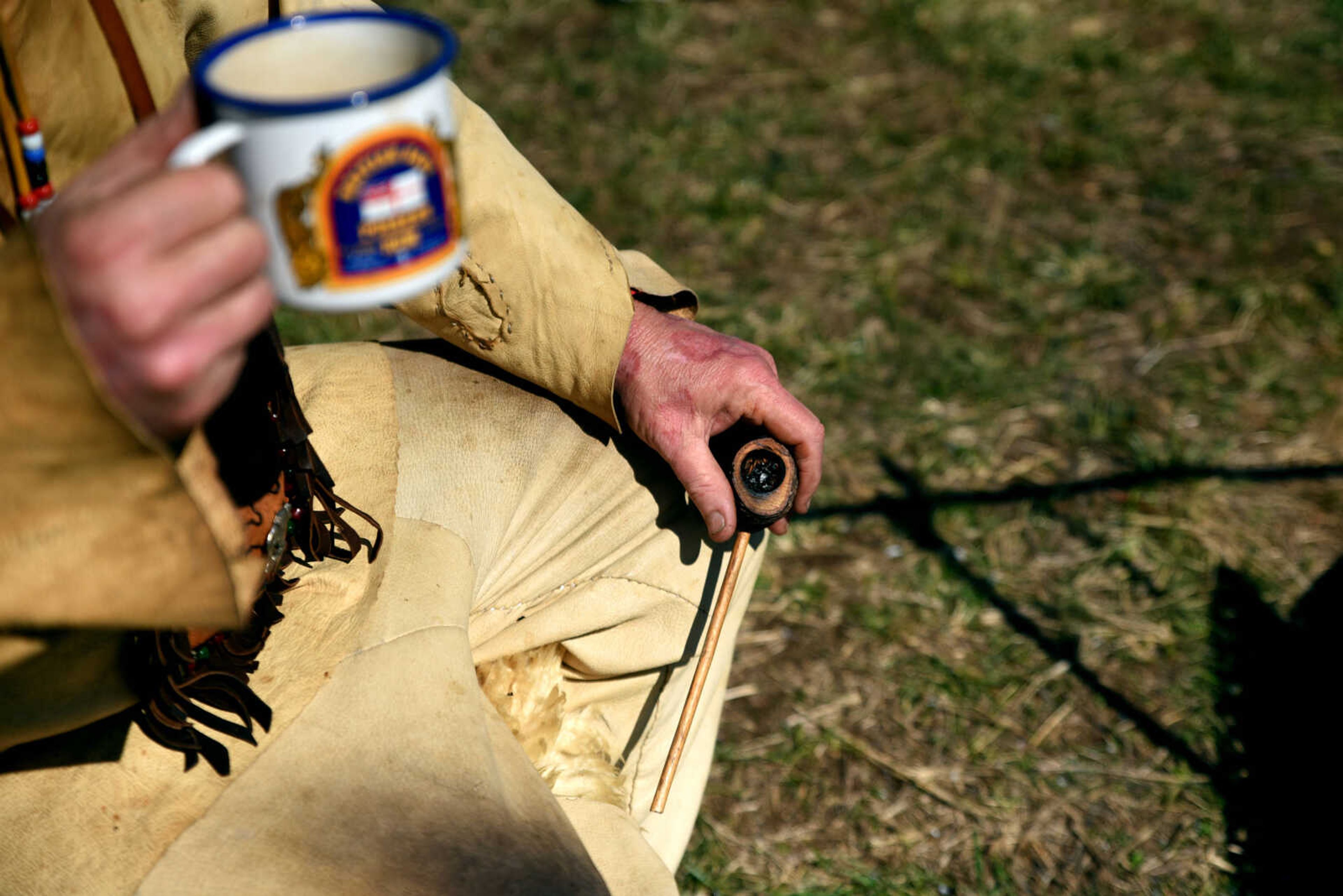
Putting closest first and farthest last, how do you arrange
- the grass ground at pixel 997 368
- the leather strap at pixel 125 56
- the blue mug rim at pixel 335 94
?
the blue mug rim at pixel 335 94 < the leather strap at pixel 125 56 < the grass ground at pixel 997 368

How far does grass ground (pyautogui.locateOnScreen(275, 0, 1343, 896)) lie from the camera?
2.09 metres

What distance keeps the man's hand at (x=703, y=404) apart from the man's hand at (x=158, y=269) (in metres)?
0.82

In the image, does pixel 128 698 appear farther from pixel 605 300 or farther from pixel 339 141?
pixel 605 300

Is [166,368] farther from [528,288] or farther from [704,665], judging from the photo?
[704,665]

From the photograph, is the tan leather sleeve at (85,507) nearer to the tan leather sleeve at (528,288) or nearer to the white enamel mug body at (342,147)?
the white enamel mug body at (342,147)

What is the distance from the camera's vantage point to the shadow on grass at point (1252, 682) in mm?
1983

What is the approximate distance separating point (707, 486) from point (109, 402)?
0.86m

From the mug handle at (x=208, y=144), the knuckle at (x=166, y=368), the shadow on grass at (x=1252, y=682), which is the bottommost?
the shadow on grass at (x=1252, y=682)

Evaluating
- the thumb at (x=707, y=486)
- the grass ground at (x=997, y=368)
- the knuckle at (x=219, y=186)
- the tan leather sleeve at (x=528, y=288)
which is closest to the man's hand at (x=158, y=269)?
the knuckle at (x=219, y=186)

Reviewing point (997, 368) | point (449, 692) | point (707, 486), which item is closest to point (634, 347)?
point (707, 486)

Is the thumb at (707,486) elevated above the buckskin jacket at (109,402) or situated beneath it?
situated beneath

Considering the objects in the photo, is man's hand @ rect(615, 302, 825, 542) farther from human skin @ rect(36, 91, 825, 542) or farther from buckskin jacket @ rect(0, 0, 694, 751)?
human skin @ rect(36, 91, 825, 542)

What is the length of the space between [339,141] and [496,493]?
32.2 inches

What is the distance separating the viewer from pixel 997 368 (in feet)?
9.79
